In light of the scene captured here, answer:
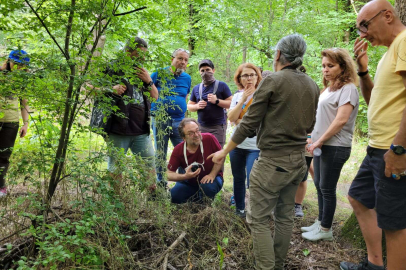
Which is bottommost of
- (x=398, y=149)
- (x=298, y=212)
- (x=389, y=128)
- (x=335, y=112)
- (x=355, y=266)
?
(x=355, y=266)

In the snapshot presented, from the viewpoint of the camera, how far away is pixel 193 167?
3.46 meters

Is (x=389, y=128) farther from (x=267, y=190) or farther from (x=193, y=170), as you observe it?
(x=193, y=170)

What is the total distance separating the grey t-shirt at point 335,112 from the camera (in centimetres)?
281

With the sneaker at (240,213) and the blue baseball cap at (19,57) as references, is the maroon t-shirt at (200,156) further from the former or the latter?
the blue baseball cap at (19,57)

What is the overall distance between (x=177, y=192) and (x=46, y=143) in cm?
174

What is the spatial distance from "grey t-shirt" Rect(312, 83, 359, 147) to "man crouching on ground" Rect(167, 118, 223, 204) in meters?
1.21

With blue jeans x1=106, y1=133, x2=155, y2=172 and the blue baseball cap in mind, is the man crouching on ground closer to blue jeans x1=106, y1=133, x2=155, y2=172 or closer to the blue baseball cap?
blue jeans x1=106, y1=133, x2=155, y2=172

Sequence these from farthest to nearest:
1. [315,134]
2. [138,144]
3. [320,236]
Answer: [138,144] → [315,134] → [320,236]

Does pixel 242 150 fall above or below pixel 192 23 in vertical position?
below

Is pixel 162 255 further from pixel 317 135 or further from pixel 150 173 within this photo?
pixel 317 135

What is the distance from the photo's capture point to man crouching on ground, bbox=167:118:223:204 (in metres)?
3.40

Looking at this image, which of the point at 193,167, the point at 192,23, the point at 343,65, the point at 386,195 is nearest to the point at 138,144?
the point at 193,167

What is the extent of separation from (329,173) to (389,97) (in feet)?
3.59

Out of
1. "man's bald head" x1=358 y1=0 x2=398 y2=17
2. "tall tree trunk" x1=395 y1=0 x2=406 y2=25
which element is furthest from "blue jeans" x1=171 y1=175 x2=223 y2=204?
"tall tree trunk" x1=395 y1=0 x2=406 y2=25
